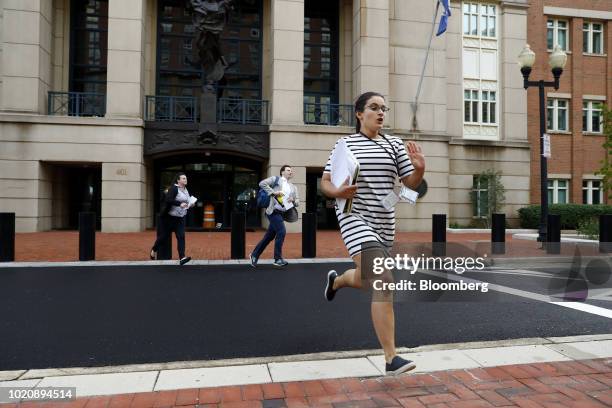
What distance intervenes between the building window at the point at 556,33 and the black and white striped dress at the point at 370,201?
25.4m

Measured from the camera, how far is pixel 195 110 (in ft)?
62.2

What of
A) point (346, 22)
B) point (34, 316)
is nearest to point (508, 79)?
point (346, 22)

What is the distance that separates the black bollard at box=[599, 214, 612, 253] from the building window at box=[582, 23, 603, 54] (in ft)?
59.9

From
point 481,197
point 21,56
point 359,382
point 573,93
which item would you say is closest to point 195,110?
point 21,56

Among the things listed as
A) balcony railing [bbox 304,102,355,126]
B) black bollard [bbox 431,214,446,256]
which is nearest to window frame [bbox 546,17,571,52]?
balcony railing [bbox 304,102,355,126]

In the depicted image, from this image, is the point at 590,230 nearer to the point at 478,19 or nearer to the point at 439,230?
the point at 439,230

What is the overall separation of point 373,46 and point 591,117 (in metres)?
14.0

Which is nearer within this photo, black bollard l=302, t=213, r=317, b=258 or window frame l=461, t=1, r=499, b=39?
black bollard l=302, t=213, r=317, b=258

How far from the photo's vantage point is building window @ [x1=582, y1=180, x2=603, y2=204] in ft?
79.4

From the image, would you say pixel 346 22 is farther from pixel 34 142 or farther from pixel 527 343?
pixel 527 343

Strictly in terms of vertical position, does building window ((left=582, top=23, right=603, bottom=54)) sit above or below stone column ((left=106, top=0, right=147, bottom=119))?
above

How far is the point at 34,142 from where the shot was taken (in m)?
17.0

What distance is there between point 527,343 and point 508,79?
2195cm

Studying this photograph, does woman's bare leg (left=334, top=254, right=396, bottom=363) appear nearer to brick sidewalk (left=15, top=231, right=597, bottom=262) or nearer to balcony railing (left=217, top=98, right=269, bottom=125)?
brick sidewalk (left=15, top=231, right=597, bottom=262)
